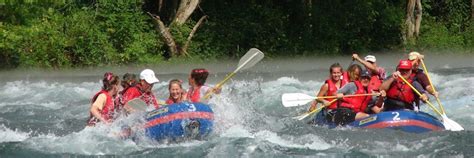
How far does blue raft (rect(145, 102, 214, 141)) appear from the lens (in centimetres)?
866

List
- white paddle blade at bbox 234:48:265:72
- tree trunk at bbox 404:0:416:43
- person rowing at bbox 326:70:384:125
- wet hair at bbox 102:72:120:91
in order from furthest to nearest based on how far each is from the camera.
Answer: tree trunk at bbox 404:0:416:43 < white paddle blade at bbox 234:48:265:72 < person rowing at bbox 326:70:384:125 < wet hair at bbox 102:72:120:91

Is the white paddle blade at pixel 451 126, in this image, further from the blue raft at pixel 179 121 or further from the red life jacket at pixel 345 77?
the blue raft at pixel 179 121

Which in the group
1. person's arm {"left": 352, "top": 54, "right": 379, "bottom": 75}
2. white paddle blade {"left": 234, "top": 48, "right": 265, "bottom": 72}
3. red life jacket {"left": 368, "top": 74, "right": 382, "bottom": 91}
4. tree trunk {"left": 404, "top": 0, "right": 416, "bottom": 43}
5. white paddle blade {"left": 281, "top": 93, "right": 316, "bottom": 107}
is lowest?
white paddle blade {"left": 281, "top": 93, "right": 316, "bottom": 107}

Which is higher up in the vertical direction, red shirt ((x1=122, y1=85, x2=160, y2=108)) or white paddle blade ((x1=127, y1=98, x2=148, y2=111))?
red shirt ((x1=122, y1=85, x2=160, y2=108))

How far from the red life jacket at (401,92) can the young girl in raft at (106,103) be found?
3.11 metres

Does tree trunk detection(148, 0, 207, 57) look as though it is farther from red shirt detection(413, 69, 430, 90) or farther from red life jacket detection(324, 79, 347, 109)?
red shirt detection(413, 69, 430, 90)

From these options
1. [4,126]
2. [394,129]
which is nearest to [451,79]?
[394,129]

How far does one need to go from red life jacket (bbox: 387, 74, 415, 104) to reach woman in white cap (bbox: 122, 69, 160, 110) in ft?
8.74

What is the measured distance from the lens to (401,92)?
9711mm

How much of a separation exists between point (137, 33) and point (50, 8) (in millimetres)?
2342

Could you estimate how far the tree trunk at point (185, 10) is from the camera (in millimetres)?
21594

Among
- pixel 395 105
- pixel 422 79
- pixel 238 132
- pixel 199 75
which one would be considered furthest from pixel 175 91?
pixel 422 79

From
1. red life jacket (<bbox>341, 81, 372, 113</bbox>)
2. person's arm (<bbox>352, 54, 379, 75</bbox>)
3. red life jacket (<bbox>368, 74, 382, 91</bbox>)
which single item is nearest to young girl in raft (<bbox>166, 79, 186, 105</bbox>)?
red life jacket (<bbox>341, 81, 372, 113</bbox>)

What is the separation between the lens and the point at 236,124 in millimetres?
9523
